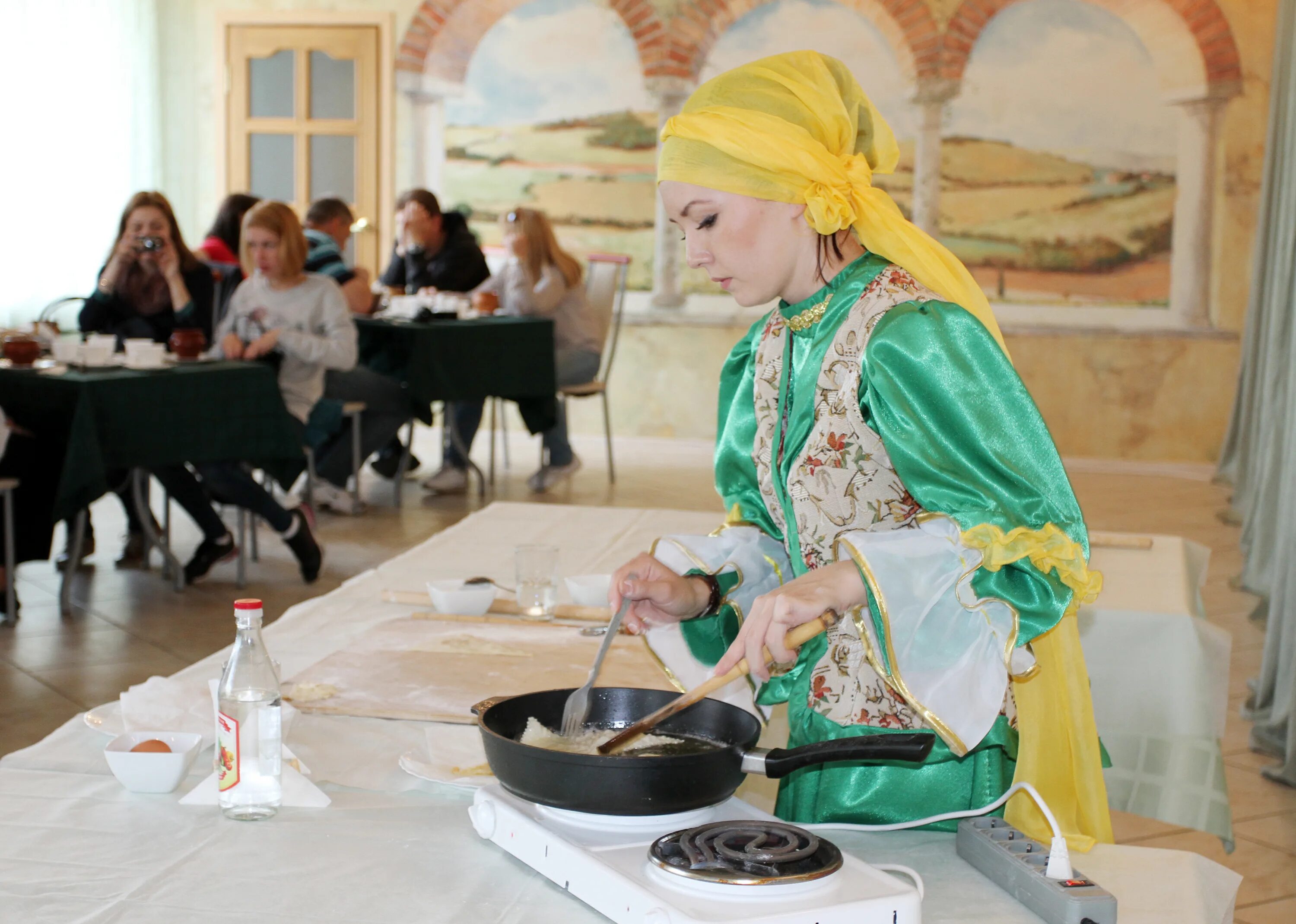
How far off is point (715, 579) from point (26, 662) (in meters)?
2.92

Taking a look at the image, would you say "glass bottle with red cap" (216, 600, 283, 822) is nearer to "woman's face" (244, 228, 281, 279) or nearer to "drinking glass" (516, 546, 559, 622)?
"drinking glass" (516, 546, 559, 622)

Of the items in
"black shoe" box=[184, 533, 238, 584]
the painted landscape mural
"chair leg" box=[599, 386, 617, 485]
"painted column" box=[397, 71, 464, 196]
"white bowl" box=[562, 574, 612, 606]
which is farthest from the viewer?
"painted column" box=[397, 71, 464, 196]

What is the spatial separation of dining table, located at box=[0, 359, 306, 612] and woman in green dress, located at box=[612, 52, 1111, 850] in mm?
2992

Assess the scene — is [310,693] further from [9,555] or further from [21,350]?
[21,350]

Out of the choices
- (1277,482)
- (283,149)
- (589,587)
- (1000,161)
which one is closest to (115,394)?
(589,587)

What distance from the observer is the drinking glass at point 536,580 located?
6.96 ft

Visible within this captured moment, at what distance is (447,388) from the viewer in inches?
235

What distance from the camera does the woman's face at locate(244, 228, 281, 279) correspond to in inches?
199

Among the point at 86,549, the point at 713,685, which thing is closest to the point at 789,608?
the point at 713,685

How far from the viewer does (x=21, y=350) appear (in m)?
4.30

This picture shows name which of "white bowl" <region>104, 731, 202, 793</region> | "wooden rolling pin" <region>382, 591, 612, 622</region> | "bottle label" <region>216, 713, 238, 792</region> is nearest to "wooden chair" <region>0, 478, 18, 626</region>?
"wooden rolling pin" <region>382, 591, 612, 622</region>

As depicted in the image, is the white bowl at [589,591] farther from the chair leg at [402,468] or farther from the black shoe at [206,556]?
the chair leg at [402,468]

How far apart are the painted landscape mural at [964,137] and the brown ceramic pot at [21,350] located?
13.7 ft

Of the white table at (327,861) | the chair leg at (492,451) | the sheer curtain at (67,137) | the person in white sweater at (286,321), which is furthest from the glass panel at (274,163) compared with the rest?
the white table at (327,861)
